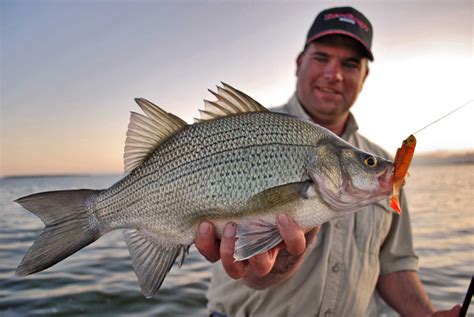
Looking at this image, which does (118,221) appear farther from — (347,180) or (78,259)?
(78,259)

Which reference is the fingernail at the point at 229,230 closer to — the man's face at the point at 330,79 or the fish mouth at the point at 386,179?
the fish mouth at the point at 386,179

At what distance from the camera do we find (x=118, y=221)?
85.4 inches

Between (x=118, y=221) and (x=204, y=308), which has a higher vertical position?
(x=118, y=221)

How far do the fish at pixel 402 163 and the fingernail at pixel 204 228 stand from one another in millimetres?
908

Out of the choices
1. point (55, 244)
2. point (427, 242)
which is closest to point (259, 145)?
point (55, 244)

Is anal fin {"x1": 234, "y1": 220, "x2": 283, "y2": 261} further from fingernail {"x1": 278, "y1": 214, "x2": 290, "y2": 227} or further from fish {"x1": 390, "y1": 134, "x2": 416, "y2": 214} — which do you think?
fish {"x1": 390, "y1": 134, "x2": 416, "y2": 214}

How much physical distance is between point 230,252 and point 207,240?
0.44ft

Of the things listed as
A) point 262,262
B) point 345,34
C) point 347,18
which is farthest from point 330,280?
point 347,18

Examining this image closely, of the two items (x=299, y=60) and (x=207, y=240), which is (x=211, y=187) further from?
(x=299, y=60)

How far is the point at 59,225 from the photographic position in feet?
6.93

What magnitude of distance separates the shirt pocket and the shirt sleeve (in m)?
0.14

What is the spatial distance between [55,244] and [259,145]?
44.8 inches

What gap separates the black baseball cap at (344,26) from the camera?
3.71 m

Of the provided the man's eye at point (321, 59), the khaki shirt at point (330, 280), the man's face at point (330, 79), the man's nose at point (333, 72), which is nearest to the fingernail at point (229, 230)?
the khaki shirt at point (330, 280)
